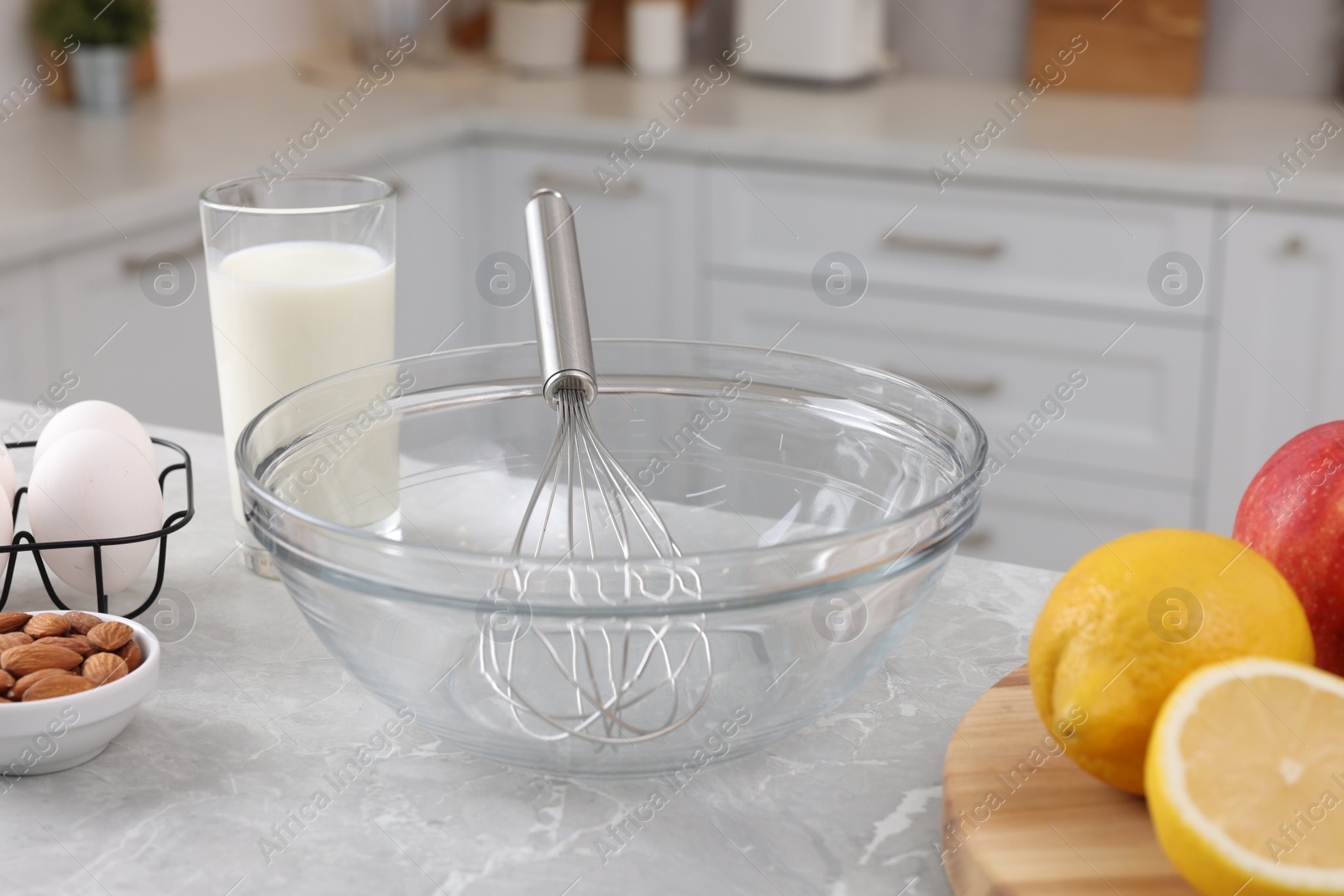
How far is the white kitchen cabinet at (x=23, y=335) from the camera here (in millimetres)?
1385

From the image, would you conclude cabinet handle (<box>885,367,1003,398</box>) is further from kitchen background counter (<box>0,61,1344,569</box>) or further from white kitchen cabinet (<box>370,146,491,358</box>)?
white kitchen cabinet (<box>370,146,491,358</box>)

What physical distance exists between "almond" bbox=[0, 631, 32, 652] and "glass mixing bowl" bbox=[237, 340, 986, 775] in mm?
108

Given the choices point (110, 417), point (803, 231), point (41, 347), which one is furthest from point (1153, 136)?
point (110, 417)

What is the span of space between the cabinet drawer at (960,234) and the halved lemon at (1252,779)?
1344 millimetres

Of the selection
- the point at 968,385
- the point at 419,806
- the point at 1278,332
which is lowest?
the point at 968,385

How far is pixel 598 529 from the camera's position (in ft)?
2.29

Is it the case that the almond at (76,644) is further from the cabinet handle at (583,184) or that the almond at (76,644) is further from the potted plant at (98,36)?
the potted plant at (98,36)

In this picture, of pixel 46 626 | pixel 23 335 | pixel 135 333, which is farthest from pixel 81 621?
pixel 135 333

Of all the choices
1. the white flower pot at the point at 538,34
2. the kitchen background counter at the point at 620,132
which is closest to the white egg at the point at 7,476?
the kitchen background counter at the point at 620,132

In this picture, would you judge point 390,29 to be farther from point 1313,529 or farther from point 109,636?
point 1313,529

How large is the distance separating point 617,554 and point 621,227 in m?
1.35

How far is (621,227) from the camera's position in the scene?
1.98 meters

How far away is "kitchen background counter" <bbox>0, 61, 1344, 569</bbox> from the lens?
5.22 feet

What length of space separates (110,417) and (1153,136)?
152 centimetres
